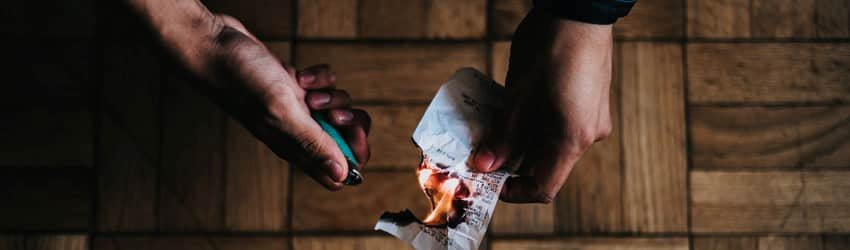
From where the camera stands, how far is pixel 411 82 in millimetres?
928

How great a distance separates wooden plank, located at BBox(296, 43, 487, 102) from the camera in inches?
36.4

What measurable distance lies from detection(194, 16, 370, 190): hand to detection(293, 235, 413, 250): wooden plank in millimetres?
185

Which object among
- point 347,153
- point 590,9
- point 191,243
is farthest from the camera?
point 191,243

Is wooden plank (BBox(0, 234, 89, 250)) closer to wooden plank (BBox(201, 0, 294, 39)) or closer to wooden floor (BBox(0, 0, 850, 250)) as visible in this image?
wooden floor (BBox(0, 0, 850, 250))

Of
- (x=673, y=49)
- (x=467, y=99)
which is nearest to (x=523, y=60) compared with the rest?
(x=467, y=99)

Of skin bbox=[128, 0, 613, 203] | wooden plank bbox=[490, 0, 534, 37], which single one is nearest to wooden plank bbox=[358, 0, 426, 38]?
wooden plank bbox=[490, 0, 534, 37]

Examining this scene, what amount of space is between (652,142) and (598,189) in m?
0.10

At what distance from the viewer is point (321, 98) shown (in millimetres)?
766

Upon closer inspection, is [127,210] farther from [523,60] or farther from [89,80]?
[523,60]

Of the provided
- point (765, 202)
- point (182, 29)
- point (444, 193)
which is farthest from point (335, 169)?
point (765, 202)

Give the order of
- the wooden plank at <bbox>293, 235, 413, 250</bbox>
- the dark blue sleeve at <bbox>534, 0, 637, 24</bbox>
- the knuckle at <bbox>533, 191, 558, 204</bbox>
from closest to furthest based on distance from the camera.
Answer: the dark blue sleeve at <bbox>534, 0, 637, 24</bbox> → the knuckle at <bbox>533, 191, 558, 204</bbox> → the wooden plank at <bbox>293, 235, 413, 250</bbox>

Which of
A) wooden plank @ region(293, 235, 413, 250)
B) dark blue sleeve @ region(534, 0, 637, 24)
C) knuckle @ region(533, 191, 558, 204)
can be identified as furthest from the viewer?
wooden plank @ region(293, 235, 413, 250)

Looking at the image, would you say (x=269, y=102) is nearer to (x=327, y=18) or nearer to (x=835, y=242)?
(x=327, y=18)

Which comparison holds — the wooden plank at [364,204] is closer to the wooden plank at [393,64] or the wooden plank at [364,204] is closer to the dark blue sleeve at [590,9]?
the wooden plank at [393,64]
